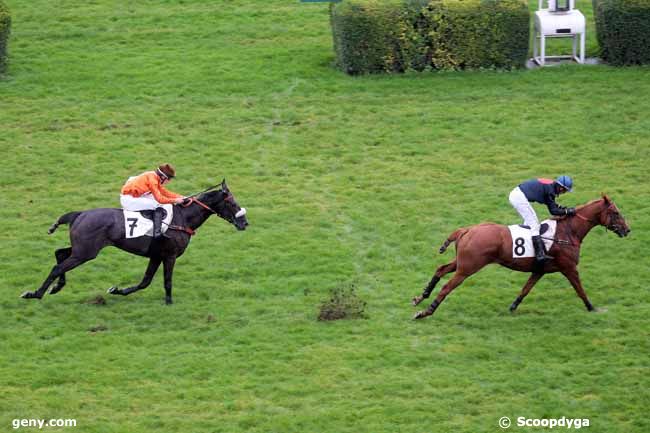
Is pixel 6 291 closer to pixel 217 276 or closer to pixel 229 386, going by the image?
pixel 217 276

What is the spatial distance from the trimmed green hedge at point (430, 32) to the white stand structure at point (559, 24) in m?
0.44

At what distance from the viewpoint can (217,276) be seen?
19797 mm

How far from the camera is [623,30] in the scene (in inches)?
1070

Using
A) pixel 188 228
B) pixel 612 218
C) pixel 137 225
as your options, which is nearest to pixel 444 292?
pixel 612 218

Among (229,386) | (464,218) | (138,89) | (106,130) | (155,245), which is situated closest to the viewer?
(229,386)

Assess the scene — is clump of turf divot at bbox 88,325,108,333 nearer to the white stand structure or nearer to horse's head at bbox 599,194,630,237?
horse's head at bbox 599,194,630,237

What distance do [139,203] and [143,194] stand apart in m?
0.17

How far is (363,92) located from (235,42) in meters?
4.27

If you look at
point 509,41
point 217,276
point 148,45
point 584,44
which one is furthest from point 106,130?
point 584,44

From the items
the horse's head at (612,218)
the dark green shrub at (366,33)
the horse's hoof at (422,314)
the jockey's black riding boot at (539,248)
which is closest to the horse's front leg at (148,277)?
the horse's hoof at (422,314)

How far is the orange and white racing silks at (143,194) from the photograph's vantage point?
18.2 m

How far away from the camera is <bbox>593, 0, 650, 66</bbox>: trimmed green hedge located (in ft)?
88.2

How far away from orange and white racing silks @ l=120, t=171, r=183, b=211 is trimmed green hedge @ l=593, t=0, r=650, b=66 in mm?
12905

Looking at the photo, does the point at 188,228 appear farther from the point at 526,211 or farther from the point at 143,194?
the point at 526,211
